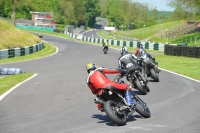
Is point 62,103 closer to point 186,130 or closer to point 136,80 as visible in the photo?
point 136,80

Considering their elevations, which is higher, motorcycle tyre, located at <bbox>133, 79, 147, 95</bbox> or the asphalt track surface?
motorcycle tyre, located at <bbox>133, 79, 147, 95</bbox>

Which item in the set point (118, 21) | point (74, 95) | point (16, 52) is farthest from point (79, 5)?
point (74, 95)

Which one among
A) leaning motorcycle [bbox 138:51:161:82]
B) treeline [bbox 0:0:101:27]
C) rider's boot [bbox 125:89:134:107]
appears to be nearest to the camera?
rider's boot [bbox 125:89:134:107]

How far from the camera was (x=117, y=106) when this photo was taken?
359 inches

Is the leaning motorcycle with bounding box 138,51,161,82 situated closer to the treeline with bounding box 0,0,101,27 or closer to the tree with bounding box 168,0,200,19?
the tree with bounding box 168,0,200,19

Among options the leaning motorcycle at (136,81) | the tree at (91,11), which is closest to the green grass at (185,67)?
the leaning motorcycle at (136,81)

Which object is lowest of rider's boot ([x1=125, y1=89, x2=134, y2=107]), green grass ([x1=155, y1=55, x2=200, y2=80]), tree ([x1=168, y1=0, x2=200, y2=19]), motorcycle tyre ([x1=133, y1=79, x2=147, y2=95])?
green grass ([x1=155, y1=55, x2=200, y2=80])

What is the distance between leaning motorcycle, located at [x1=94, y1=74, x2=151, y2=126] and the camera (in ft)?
28.9

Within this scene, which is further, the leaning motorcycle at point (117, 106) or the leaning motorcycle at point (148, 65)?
the leaning motorcycle at point (148, 65)

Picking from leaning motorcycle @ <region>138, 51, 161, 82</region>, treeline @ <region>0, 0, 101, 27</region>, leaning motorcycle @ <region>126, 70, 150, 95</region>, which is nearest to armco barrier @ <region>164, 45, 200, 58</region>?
leaning motorcycle @ <region>138, 51, 161, 82</region>

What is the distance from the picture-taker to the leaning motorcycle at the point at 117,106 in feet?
28.9

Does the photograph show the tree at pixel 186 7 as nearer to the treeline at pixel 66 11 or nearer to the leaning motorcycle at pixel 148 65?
the leaning motorcycle at pixel 148 65

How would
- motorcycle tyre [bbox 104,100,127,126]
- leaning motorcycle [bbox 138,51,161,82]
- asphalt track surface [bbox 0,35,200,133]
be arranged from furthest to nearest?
leaning motorcycle [bbox 138,51,161,82] → motorcycle tyre [bbox 104,100,127,126] → asphalt track surface [bbox 0,35,200,133]

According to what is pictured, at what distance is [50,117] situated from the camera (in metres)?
9.99
